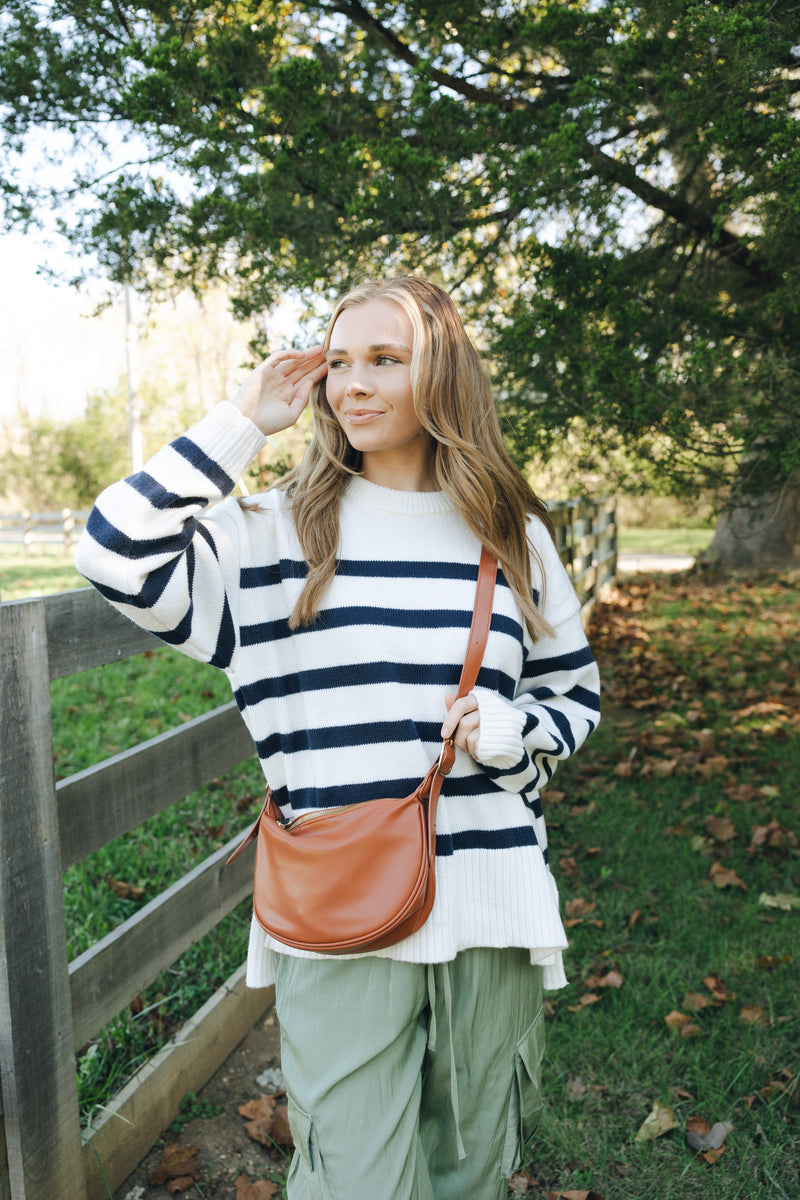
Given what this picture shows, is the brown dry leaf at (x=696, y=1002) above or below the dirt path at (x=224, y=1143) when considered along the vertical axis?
above

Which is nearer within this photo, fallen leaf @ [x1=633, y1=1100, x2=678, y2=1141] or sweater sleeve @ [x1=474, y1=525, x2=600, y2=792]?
sweater sleeve @ [x1=474, y1=525, x2=600, y2=792]

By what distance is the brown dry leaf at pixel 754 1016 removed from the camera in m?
3.03

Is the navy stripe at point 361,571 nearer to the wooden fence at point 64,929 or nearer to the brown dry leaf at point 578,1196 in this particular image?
the wooden fence at point 64,929

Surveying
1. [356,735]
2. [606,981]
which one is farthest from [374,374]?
[606,981]

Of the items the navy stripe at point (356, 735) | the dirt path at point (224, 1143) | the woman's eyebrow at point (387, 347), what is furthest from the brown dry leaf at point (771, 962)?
the woman's eyebrow at point (387, 347)

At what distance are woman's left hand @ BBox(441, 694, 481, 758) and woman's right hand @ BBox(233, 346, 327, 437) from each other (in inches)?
25.9

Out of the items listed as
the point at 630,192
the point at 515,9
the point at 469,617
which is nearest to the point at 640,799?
the point at 630,192

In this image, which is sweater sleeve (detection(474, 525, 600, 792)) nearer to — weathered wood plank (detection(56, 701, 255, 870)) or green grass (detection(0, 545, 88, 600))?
weathered wood plank (detection(56, 701, 255, 870))

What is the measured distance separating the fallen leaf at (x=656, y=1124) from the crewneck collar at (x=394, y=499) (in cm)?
195

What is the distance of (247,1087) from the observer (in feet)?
9.45

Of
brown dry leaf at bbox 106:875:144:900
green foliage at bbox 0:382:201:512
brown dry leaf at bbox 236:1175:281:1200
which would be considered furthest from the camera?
green foliage at bbox 0:382:201:512

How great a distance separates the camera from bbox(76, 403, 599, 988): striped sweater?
1.67 meters

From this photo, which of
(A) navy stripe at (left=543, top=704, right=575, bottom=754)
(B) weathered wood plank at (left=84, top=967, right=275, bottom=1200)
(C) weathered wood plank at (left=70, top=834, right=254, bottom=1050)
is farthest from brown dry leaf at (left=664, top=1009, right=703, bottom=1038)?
(A) navy stripe at (left=543, top=704, right=575, bottom=754)

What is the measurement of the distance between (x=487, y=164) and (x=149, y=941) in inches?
116
